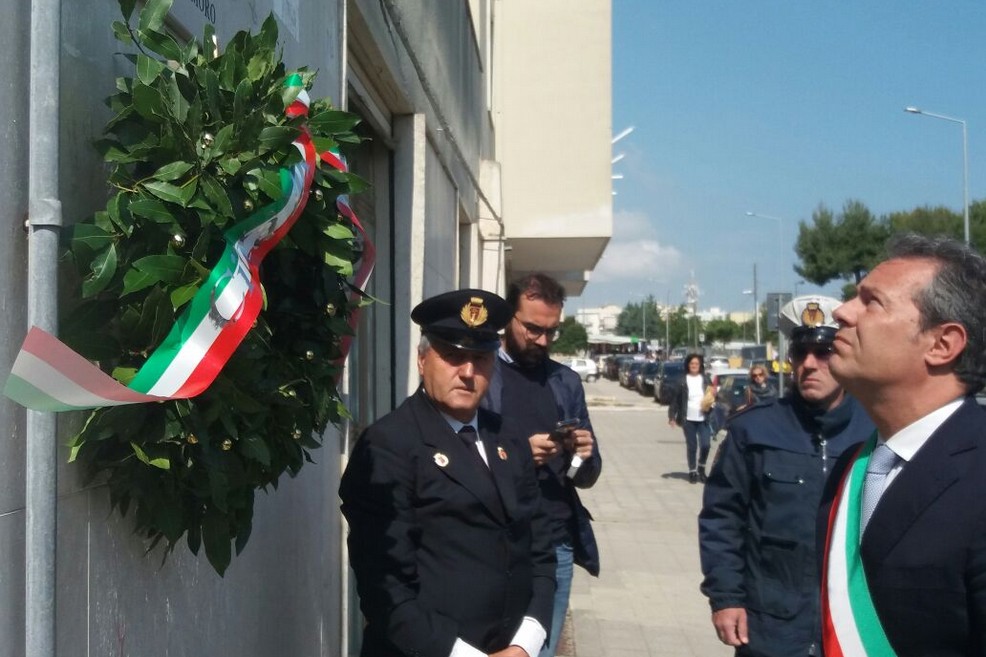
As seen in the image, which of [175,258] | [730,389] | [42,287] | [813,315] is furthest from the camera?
[730,389]

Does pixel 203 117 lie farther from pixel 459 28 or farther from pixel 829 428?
pixel 459 28

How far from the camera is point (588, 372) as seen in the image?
2263 inches

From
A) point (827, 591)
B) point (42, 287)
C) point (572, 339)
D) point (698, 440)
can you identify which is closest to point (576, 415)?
point (827, 591)

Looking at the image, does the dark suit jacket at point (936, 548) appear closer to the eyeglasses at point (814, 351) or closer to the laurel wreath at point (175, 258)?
the laurel wreath at point (175, 258)

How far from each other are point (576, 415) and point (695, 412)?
10014mm

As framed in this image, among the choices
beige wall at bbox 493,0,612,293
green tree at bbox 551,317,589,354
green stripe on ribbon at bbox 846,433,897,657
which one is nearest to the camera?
green stripe on ribbon at bbox 846,433,897,657

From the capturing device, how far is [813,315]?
12.4ft

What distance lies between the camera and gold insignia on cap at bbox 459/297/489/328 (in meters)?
3.11

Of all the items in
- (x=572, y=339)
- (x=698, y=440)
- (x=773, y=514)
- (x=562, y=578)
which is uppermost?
(x=572, y=339)

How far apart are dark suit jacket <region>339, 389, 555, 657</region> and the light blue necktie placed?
1081 millimetres

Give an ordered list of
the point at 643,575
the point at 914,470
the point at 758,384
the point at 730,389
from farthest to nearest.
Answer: the point at 730,389, the point at 758,384, the point at 643,575, the point at 914,470

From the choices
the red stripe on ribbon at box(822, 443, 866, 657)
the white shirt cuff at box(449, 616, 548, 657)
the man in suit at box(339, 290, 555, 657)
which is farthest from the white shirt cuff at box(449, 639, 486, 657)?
the red stripe on ribbon at box(822, 443, 866, 657)

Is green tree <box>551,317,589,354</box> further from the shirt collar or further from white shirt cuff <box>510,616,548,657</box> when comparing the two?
the shirt collar

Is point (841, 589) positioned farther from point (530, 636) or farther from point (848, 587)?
point (530, 636)
